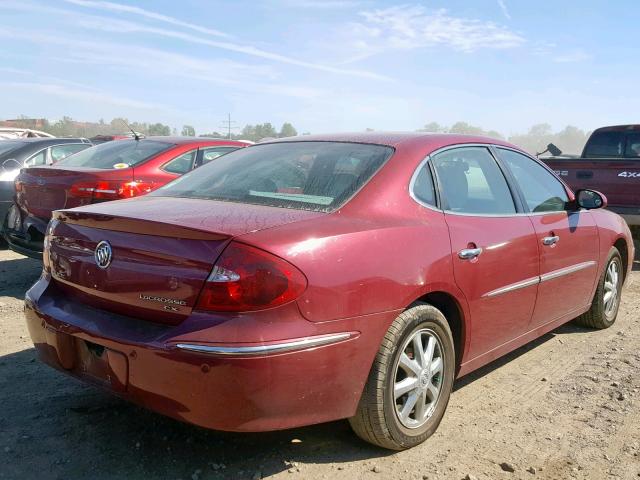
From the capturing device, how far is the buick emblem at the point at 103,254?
105 inches

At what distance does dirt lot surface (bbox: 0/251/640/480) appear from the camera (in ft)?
9.13

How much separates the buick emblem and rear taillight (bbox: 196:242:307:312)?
1.80 ft

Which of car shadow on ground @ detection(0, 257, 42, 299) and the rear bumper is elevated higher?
the rear bumper

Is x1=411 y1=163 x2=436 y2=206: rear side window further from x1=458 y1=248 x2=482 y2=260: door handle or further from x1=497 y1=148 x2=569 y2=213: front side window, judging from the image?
x1=497 y1=148 x2=569 y2=213: front side window

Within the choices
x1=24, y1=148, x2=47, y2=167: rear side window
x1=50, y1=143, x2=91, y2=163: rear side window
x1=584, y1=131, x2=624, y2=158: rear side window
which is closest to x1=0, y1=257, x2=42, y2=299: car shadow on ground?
x1=24, y1=148, x2=47, y2=167: rear side window

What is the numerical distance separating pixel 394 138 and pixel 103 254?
1.72 metres

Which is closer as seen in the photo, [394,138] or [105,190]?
[394,138]

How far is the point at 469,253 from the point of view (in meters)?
3.22

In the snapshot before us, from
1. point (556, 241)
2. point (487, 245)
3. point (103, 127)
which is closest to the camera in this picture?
point (487, 245)

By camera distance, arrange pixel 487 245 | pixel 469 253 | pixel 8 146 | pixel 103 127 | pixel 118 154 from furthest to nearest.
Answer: pixel 103 127, pixel 8 146, pixel 118 154, pixel 487 245, pixel 469 253

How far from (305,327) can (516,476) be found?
4.13 feet

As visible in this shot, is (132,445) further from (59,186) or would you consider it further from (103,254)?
(59,186)

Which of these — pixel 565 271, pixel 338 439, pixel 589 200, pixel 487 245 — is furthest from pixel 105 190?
pixel 589 200

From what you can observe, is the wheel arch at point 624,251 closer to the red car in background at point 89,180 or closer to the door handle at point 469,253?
the door handle at point 469,253
